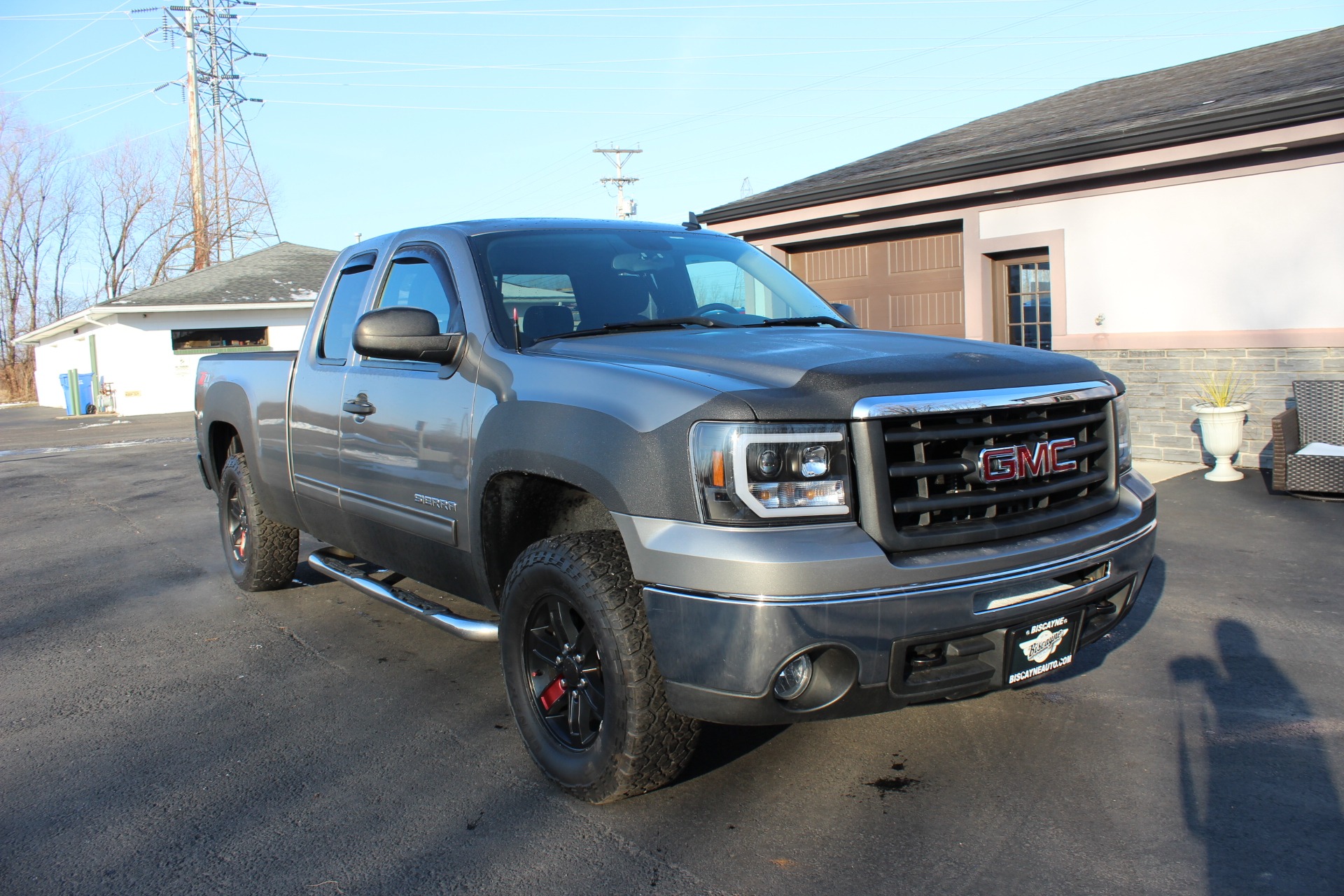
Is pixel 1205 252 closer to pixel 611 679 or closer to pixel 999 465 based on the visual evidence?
pixel 999 465

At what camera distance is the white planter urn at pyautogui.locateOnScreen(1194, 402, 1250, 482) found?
900 cm

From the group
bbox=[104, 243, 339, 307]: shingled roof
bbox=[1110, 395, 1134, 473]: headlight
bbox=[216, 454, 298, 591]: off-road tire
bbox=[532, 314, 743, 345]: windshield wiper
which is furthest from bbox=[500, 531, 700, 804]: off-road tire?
bbox=[104, 243, 339, 307]: shingled roof

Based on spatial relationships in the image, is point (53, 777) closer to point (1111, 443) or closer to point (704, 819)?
point (704, 819)

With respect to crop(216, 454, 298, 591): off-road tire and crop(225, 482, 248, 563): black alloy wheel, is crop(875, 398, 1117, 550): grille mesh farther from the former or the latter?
crop(225, 482, 248, 563): black alloy wheel

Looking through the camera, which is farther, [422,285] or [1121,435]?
[422,285]

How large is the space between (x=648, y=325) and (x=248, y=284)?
31022mm

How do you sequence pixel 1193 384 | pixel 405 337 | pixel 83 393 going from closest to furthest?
pixel 405 337 → pixel 1193 384 → pixel 83 393

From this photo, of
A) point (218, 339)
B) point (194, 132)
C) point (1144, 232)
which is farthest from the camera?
point (194, 132)

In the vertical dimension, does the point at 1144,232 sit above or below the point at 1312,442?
above

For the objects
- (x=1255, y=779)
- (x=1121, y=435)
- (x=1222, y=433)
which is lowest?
(x=1255, y=779)

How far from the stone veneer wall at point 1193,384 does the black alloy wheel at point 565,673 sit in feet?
25.5

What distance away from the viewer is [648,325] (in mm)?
3957

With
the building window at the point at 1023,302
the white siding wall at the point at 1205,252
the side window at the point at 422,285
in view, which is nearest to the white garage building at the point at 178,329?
the building window at the point at 1023,302

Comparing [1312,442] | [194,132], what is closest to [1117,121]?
[1312,442]
